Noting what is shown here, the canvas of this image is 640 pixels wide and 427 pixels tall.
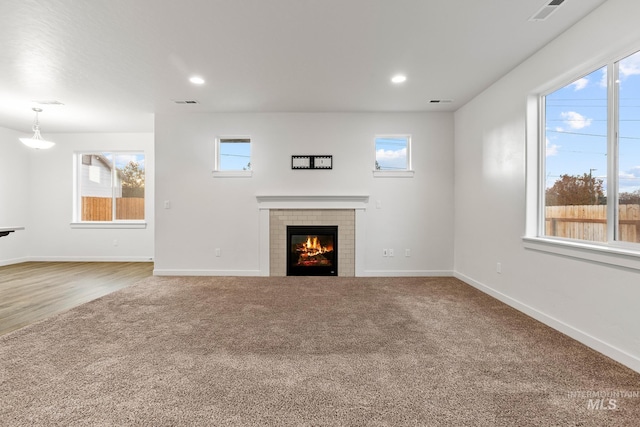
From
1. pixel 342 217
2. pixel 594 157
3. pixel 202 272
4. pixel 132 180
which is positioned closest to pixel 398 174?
pixel 342 217

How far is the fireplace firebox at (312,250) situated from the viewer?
4980 mm

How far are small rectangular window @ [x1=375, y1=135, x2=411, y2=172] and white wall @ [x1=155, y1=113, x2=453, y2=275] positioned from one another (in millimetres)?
155

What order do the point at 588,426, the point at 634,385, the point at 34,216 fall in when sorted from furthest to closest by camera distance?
the point at 34,216, the point at 634,385, the point at 588,426

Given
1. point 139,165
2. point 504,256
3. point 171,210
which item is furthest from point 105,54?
point 504,256

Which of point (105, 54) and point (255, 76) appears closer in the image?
point (105, 54)

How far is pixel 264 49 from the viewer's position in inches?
116

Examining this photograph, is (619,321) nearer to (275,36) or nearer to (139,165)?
(275,36)

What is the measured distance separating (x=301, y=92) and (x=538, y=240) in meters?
3.25

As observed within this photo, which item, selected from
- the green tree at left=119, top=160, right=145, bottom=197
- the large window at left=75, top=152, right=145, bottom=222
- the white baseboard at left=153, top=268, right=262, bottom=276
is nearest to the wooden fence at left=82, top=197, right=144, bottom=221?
the large window at left=75, top=152, right=145, bottom=222

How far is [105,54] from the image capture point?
Answer: 3.03 metres

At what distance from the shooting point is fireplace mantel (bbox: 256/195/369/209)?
16.1 ft

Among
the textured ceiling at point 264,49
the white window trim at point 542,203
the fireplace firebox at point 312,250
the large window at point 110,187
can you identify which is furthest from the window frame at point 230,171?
the white window trim at point 542,203

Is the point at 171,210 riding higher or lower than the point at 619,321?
higher

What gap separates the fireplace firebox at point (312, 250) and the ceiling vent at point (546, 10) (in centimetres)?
346
